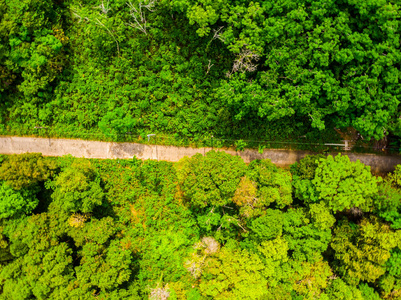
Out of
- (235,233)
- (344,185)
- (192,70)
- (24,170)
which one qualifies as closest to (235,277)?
(235,233)

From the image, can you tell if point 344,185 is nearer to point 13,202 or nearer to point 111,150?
point 111,150

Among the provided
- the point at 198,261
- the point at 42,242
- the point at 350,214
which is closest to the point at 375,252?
the point at 350,214

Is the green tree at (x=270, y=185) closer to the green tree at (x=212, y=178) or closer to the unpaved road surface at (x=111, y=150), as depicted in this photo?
the green tree at (x=212, y=178)

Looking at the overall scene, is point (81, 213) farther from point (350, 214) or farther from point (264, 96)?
point (350, 214)

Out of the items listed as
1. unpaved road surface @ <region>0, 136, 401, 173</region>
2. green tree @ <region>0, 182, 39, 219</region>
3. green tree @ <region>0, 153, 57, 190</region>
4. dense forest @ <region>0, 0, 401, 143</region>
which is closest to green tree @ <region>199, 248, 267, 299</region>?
unpaved road surface @ <region>0, 136, 401, 173</region>

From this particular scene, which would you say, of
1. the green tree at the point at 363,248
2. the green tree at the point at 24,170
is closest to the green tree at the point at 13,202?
the green tree at the point at 24,170
